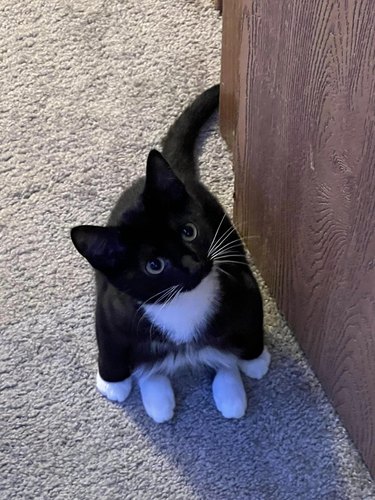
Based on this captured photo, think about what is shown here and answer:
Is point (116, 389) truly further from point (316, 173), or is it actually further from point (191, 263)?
point (316, 173)

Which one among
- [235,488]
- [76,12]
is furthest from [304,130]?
[76,12]

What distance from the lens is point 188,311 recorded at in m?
1.21

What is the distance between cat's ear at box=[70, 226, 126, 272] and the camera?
1.04m

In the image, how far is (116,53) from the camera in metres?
1.86

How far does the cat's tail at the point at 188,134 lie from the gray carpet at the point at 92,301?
61mm

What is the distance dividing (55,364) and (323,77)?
27.9 inches

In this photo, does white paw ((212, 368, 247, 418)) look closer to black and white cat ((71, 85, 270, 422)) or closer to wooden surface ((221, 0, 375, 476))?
black and white cat ((71, 85, 270, 422))

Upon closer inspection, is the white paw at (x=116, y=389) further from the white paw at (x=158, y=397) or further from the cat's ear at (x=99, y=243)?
the cat's ear at (x=99, y=243)

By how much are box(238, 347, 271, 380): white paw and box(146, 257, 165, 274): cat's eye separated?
1.22ft

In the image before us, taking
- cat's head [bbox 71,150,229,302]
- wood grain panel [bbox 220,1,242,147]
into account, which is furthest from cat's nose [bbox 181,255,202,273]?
wood grain panel [bbox 220,1,242,147]

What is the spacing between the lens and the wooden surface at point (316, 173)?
96 cm

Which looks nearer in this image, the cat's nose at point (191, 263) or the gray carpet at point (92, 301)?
the cat's nose at point (191, 263)

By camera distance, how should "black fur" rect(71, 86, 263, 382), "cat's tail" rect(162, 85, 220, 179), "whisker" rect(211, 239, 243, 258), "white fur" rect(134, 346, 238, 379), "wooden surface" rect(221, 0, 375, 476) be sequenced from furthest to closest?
"cat's tail" rect(162, 85, 220, 179), "white fur" rect(134, 346, 238, 379), "whisker" rect(211, 239, 243, 258), "black fur" rect(71, 86, 263, 382), "wooden surface" rect(221, 0, 375, 476)

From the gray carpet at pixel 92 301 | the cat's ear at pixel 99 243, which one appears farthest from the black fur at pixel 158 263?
the gray carpet at pixel 92 301
